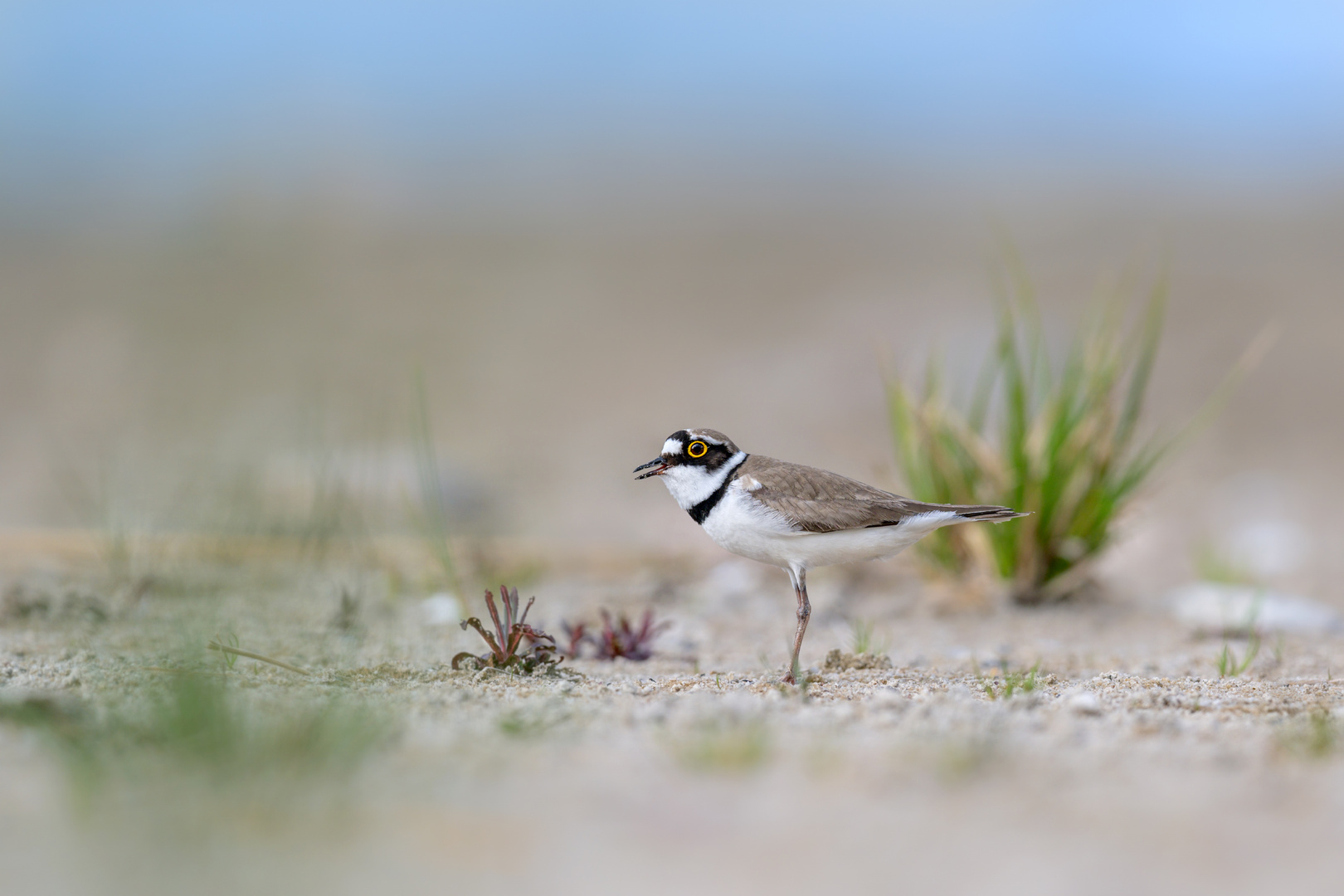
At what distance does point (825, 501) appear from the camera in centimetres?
395

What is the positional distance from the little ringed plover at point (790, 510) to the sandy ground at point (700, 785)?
15.8 inches

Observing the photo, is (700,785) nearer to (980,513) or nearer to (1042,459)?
(980,513)

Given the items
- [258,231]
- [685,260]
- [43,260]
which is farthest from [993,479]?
[43,260]

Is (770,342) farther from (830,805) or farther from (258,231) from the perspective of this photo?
(830,805)

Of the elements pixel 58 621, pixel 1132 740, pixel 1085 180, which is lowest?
pixel 1132 740

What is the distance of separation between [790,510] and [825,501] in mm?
151

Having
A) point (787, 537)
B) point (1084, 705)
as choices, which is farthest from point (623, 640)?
point (1084, 705)

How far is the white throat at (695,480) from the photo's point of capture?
13.2 feet

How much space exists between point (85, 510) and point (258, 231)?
15630 mm

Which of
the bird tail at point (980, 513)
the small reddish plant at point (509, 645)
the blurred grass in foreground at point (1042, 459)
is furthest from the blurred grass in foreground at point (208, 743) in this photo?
the blurred grass in foreground at point (1042, 459)

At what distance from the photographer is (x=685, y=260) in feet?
68.5

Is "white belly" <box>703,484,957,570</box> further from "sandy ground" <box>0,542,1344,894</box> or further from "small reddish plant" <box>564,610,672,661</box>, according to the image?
"small reddish plant" <box>564,610,672,661</box>

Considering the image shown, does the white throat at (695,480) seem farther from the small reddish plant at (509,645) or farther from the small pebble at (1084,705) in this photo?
the small pebble at (1084,705)

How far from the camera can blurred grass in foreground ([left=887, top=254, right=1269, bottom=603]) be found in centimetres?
563
